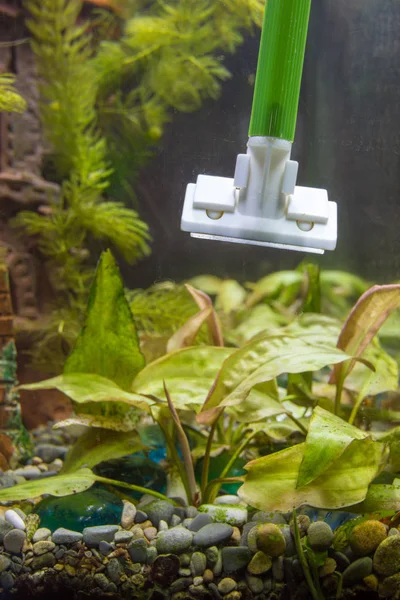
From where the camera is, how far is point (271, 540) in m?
0.96

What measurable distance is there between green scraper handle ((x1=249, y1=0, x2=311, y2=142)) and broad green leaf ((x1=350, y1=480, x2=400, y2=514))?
0.70 m

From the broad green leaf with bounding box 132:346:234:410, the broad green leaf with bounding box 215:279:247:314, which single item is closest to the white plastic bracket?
the broad green leaf with bounding box 132:346:234:410

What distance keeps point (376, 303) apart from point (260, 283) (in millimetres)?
508

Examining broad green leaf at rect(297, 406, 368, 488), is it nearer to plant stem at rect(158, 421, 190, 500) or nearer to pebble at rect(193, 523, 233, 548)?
pebble at rect(193, 523, 233, 548)

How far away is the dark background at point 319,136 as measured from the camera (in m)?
1.28

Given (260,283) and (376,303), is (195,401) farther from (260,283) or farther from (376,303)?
(260,283)

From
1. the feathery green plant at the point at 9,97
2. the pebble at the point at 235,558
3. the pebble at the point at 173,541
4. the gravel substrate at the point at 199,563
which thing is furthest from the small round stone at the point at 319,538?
the feathery green plant at the point at 9,97

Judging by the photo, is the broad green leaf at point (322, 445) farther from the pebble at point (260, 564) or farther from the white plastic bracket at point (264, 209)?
the white plastic bracket at point (264, 209)

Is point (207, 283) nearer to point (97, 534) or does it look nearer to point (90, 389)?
point (90, 389)

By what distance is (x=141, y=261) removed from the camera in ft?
4.76

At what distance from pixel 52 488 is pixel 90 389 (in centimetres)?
22

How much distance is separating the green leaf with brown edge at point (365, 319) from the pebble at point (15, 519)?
2.60 ft

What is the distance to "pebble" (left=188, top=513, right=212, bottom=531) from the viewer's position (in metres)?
1.04

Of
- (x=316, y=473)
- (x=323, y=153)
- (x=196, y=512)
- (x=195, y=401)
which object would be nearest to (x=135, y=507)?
(x=196, y=512)
